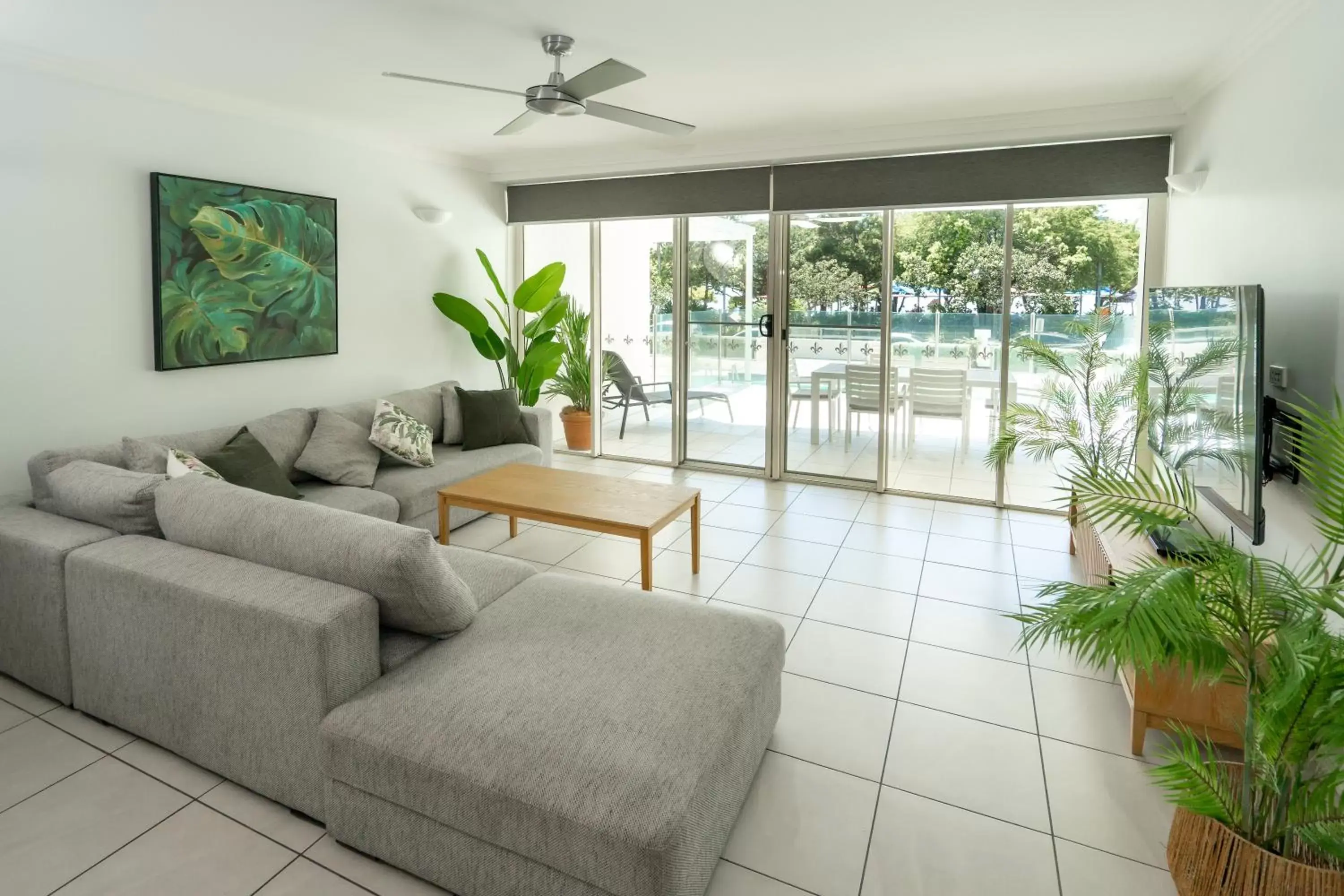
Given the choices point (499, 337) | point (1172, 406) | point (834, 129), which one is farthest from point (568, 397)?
point (1172, 406)

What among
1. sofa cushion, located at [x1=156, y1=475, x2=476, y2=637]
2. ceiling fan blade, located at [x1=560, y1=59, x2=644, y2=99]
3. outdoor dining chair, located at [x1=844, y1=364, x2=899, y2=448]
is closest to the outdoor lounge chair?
outdoor dining chair, located at [x1=844, y1=364, x2=899, y2=448]

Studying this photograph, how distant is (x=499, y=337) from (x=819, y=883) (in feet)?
15.9

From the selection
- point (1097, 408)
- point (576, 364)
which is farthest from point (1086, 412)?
point (576, 364)

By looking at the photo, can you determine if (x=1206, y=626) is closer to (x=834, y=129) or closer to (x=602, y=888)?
(x=602, y=888)

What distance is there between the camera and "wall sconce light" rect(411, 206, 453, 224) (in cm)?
542

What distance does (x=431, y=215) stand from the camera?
544cm

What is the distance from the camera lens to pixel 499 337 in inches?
236

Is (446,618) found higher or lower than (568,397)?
lower

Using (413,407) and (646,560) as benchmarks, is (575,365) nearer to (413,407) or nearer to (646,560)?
(413,407)

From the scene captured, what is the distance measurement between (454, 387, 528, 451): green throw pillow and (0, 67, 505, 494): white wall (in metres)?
0.76

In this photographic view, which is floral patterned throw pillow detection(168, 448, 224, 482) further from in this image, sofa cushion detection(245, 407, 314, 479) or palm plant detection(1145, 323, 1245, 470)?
palm plant detection(1145, 323, 1245, 470)

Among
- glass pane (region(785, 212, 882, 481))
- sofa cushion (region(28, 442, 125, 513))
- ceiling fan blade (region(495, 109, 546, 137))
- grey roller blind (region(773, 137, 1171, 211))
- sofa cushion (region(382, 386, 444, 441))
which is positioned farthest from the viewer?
glass pane (region(785, 212, 882, 481))

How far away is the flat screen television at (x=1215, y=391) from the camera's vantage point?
7.77 feet

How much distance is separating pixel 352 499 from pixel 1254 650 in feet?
12.1
